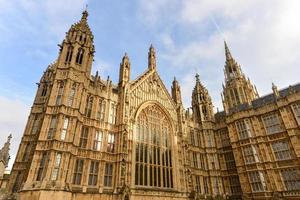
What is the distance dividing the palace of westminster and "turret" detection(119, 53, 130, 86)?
205 millimetres

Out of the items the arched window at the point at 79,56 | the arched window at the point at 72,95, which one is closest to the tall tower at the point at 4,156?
the arched window at the point at 72,95

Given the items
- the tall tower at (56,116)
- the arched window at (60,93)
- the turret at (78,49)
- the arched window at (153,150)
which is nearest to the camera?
the tall tower at (56,116)

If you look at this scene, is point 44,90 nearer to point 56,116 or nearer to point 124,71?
point 56,116

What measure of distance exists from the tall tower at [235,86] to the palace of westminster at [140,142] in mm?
20510

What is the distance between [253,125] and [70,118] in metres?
28.6

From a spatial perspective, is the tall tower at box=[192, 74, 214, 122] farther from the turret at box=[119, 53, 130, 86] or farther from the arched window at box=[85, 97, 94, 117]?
the arched window at box=[85, 97, 94, 117]

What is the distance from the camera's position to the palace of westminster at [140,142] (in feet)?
70.4

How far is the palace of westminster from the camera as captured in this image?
21453 mm

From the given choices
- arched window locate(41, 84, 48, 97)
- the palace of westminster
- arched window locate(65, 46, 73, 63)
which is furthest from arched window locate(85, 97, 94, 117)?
arched window locate(41, 84, 48, 97)

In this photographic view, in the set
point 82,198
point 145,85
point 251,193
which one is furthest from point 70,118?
point 251,193

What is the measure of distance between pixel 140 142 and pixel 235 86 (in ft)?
142

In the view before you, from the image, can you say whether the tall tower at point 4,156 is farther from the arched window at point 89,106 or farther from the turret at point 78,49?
the turret at point 78,49

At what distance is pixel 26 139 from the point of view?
24.5 m

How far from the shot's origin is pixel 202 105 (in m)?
41.6
